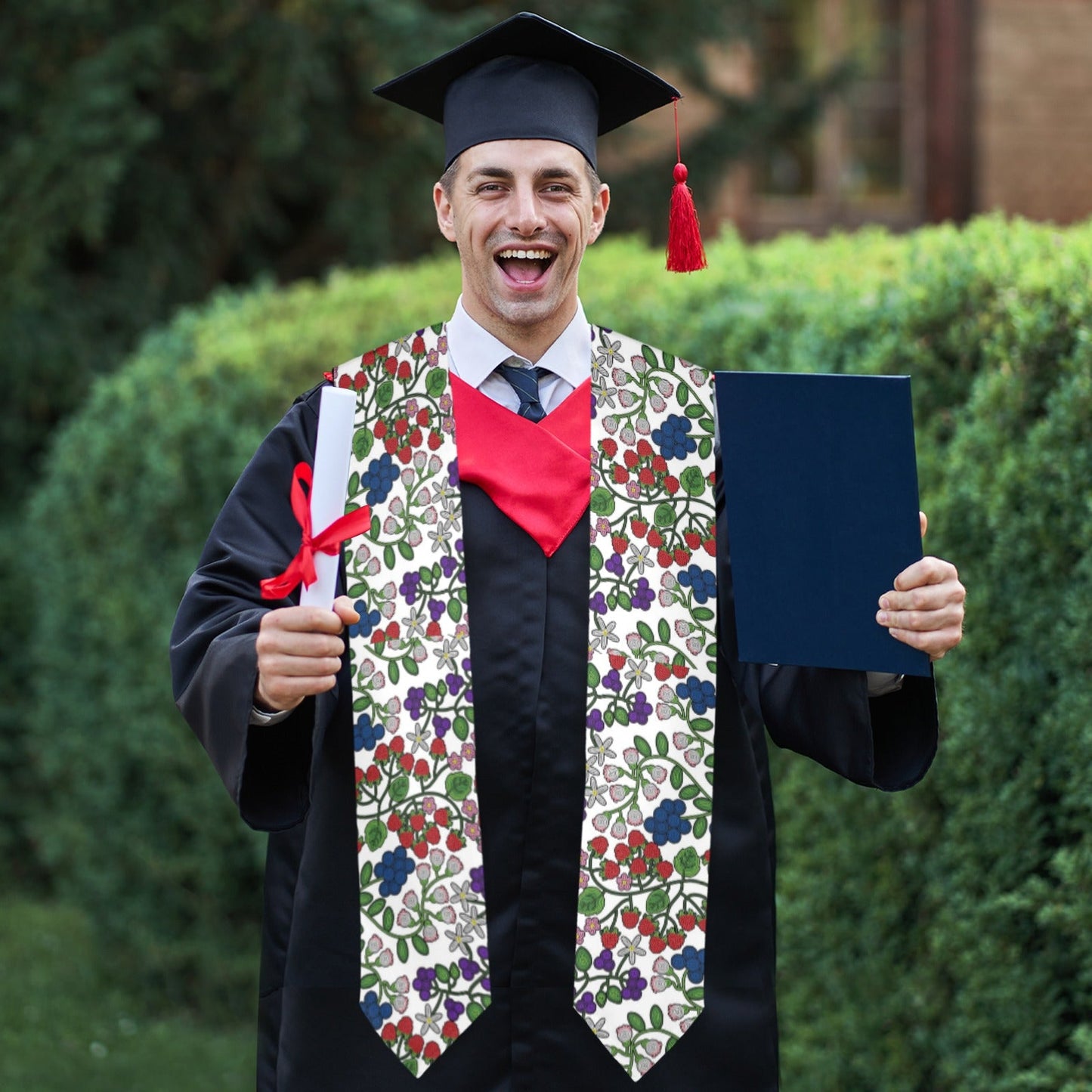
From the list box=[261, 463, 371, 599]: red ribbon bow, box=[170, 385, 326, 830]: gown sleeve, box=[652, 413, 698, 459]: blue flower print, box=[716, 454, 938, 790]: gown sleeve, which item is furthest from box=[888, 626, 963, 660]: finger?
box=[170, 385, 326, 830]: gown sleeve

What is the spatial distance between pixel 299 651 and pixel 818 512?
0.76m

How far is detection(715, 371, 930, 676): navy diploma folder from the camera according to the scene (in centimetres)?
224

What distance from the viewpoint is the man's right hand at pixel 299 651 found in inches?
83.9

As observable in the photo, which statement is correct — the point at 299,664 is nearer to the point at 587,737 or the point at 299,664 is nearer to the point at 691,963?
the point at 587,737

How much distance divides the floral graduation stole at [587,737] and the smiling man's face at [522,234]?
144mm

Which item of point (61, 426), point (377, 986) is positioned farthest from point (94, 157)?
point (377, 986)

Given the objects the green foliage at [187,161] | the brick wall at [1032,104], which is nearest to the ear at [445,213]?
the green foliage at [187,161]

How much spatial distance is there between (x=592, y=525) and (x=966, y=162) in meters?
10.1

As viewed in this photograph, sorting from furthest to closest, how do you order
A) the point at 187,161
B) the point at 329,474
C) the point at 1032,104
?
the point at 1032,104 → the point at 187,161 → the point at 329,474

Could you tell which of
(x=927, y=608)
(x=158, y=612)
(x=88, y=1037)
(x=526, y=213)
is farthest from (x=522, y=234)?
(x=88, y=1037)

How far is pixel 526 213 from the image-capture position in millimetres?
2449

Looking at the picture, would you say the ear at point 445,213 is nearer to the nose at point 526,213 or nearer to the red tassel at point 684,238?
the nose at point 526,213

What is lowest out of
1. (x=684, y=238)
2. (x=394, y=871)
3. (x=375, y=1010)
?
(x=375, y=1010)

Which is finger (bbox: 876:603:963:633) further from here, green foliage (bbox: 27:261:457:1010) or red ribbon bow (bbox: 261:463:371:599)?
green foliage (bbox: 27:261:457:1010)
